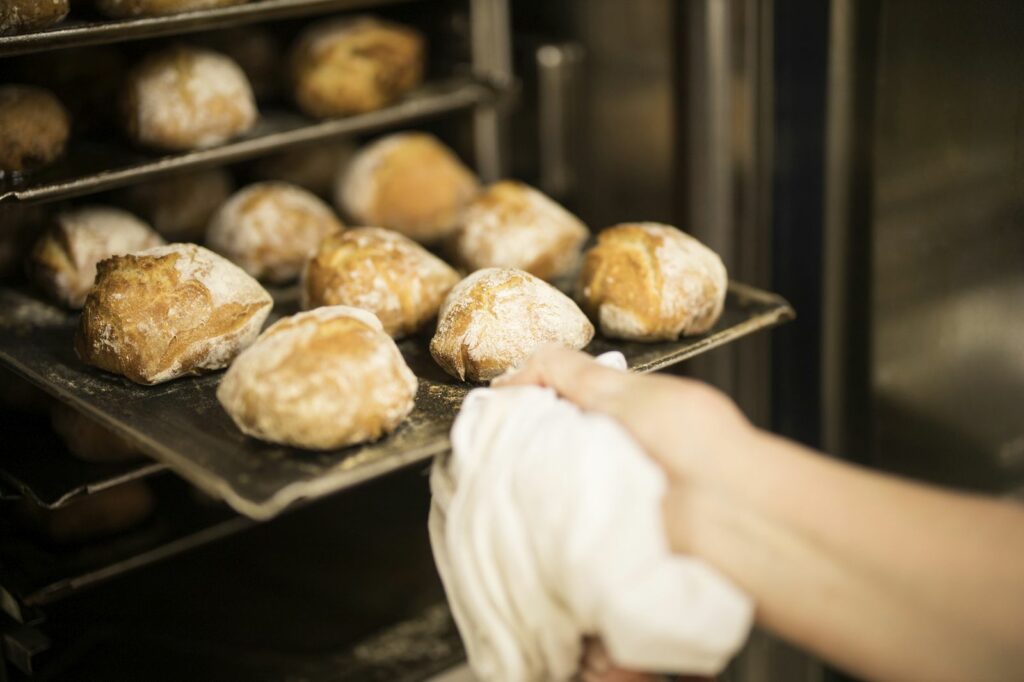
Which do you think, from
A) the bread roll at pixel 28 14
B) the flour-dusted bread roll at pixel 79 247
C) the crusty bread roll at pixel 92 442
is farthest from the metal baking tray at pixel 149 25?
the crusty bread roll at pixel 92 442

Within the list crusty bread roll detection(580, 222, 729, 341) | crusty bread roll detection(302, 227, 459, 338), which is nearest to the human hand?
crusty bread roll detection(580, 222, 729, 341)

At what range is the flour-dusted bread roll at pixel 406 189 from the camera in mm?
2064

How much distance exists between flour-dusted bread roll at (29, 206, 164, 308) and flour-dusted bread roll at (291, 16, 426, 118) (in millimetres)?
423

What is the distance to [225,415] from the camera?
4.71 ft

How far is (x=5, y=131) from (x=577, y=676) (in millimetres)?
1241

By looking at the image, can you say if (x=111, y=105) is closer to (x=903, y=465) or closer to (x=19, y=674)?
(x=19, y=674)

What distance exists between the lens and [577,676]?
49.1 inches

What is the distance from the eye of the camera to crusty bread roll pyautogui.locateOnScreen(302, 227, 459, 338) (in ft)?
5.45

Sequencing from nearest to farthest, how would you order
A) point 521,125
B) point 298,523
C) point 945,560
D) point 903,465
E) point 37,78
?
point 945,560 < point 37,78 < point 903,465 < point 298,523 < point 521,125

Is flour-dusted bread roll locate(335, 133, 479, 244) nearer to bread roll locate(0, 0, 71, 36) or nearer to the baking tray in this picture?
the baking tray

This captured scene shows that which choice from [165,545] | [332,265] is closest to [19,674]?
[165,545]

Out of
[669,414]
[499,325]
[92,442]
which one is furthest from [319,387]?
[92,442]

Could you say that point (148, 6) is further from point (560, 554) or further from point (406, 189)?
point (560, 554)

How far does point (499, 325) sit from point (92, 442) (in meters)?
0.68
